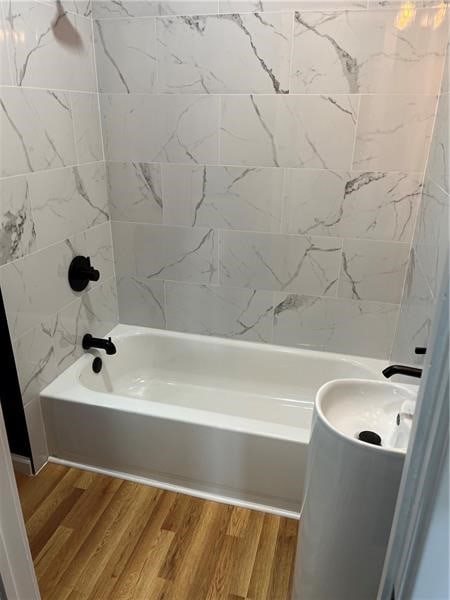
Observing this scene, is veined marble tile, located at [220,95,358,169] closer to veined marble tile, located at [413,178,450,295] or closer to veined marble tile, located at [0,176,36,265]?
veined marble tile, located at [413,178,450,295]

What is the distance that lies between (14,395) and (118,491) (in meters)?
0.59

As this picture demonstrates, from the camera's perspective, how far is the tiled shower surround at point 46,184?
4.96 feet

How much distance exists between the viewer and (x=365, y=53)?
5.43ft

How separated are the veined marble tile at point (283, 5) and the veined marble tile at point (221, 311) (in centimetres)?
122

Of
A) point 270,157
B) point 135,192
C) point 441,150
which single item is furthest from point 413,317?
point 135,192

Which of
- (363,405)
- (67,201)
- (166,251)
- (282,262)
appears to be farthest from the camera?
(166,251)

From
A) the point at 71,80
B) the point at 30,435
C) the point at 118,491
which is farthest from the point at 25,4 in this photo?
the point at 118,491

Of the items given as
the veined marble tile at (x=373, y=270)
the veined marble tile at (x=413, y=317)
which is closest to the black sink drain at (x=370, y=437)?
the veined marble tile at (x=413, y=317)

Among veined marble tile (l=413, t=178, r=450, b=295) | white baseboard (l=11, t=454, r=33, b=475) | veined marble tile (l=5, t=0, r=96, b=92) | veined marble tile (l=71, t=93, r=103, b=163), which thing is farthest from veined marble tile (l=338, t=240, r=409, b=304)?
white baseboard (l=11, t=454, r=33, b=475)

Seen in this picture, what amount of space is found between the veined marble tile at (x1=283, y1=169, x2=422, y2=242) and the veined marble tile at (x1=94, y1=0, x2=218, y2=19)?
76 centimetres

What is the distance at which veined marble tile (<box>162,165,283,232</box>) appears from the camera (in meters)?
1.96

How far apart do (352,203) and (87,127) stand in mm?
1264

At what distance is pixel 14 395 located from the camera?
5.57 ft

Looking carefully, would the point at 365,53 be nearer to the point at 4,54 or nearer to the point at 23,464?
the point at 4,54
